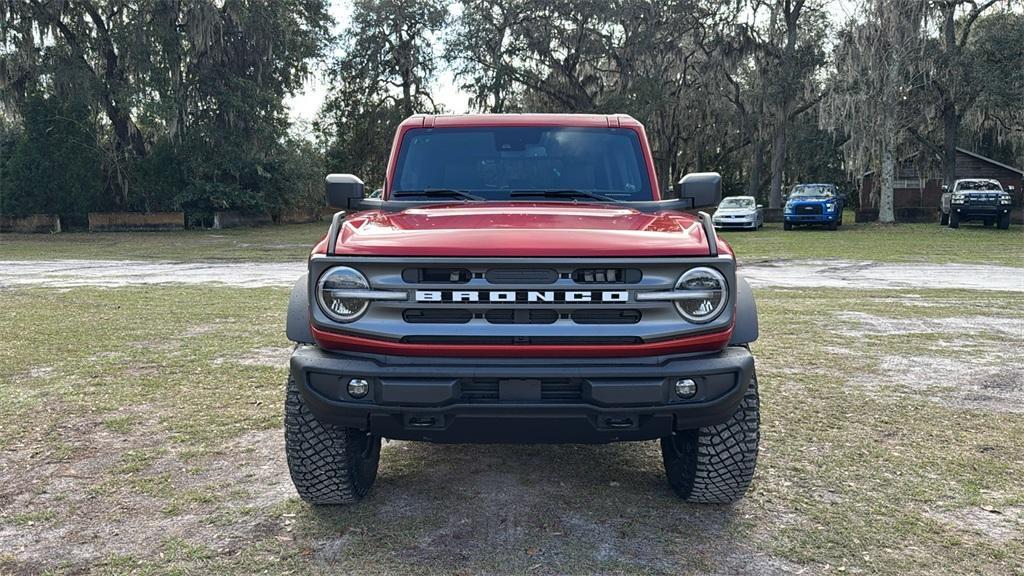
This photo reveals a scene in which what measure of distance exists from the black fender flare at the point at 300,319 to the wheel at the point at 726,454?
1.72 m

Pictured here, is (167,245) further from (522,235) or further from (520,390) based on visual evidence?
(520,390)

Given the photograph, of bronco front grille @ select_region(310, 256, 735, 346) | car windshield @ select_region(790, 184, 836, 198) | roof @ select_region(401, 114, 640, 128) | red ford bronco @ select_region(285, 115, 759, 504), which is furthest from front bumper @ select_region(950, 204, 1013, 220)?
bronco front grille @ select_region(310, 256, 735, 346)

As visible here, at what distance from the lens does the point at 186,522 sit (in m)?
3.44

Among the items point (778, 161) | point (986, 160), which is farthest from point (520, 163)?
point (986, 160)

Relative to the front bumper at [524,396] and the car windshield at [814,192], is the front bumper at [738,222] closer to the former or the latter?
the car windshield at [814,192]

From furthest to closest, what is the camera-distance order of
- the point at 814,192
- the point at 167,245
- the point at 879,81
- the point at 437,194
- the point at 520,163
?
the point at 814,192 < the point at 879,81 < the point at 167,245 < the point at 520,163 < the point at 437,194

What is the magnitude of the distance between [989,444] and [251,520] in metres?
3.96

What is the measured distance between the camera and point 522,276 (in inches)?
120

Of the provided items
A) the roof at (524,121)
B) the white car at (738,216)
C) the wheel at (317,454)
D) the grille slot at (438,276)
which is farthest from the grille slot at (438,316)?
the white car at (738,216)

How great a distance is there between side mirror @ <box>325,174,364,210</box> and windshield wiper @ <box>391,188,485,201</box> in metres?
0.25

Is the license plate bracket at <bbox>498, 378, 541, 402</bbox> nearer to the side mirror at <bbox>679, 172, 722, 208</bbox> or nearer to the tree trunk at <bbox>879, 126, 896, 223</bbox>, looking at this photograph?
the side mirror at <bbox>679, 172, 722, 208</bbox>

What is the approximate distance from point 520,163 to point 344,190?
1.00m

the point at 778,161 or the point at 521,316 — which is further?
the point at 778,161

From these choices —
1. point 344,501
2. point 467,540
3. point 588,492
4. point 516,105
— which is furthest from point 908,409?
point 516,105
